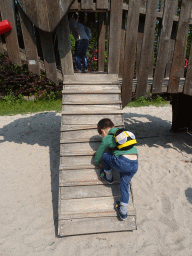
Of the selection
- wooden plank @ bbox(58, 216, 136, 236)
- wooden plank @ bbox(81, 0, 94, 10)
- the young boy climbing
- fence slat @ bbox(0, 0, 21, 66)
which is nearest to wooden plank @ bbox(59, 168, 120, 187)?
the young boy climbing

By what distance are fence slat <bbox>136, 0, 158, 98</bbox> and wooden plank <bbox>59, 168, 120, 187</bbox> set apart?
173 centimetres

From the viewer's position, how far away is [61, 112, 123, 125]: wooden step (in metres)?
3.27

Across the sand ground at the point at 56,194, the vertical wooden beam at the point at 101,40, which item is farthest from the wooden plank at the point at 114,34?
the sand ground at the point at 56,194

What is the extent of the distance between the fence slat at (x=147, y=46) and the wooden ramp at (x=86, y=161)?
1.46 feet

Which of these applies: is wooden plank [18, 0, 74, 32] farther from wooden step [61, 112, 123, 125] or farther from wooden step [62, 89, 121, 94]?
wooden step [61, 112, 123, 125]

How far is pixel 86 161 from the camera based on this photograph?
9.82ft

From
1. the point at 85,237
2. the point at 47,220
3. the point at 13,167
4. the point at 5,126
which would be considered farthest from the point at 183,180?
the point at 5,126

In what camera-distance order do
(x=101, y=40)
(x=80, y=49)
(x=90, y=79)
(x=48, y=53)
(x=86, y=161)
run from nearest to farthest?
(x=86, y=161) → (x=48, y=53) → (x=90, y=79) → (x=80, y=49) → (x=101, y=40)

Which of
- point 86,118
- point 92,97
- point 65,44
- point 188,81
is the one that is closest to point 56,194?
point 86,118

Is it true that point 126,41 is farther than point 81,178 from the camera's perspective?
Yes

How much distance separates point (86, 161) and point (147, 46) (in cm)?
225

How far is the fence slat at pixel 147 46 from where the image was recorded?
316cm

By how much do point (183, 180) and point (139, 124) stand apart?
11.2 feet

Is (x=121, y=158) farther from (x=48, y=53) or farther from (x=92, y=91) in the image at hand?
(x=48, y=53)
